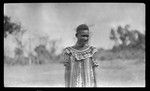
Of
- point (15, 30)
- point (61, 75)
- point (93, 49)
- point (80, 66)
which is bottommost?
point (61, 75)

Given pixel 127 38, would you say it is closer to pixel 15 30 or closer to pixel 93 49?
pixel 93 49

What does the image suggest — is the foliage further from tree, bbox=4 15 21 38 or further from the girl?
tree, bbox=4 15 21 38

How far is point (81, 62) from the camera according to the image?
13.2 ft

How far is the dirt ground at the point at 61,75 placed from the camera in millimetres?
4426

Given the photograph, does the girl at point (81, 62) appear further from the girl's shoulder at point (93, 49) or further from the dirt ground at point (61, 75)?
the dirt ground at point (61, 75)

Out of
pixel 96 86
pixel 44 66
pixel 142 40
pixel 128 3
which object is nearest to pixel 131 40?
pixel 142 40

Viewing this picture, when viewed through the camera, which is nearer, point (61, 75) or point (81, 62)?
point (81, 62)

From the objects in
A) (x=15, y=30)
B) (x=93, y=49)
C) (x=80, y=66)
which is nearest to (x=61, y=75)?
(x=80, y=66)

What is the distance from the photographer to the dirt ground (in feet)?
14.5

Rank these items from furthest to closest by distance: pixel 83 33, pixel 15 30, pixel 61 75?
1. pixel 15 30
2. pixel 61 75
3. pixel 83 33

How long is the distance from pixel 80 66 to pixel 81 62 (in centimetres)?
5

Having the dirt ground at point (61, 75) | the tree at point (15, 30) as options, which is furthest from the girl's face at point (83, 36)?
the tree at point (15, 30)

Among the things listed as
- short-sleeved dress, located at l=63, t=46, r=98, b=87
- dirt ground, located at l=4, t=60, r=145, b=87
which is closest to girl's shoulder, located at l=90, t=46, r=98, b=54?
short-sleeved dress, located at l=63, t=46, r=98, b=87

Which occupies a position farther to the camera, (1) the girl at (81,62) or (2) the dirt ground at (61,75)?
(2) the dirt ground at (61,75)
